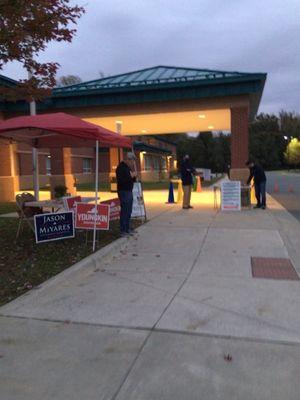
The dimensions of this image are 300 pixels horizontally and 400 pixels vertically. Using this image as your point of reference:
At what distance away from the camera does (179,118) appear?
26406mm

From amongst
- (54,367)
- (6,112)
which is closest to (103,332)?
(54,367)

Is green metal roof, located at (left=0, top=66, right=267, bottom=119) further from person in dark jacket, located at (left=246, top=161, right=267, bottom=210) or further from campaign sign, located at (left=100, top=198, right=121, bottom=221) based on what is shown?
campaign sign, located at (left=100, top=198, right=121, bottom=221)

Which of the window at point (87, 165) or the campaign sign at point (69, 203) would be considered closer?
the campaign sign at point (69, 203)

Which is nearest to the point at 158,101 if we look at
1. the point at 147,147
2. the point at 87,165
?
the point at 147,147

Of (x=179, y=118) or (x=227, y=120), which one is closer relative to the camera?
(x=179, y=118)

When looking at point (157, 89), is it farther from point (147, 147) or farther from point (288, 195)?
point (147, 147)

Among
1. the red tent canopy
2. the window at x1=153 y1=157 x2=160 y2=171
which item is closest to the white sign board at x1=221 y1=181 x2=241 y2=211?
the red tent canopy

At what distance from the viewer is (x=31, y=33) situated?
8398 mm

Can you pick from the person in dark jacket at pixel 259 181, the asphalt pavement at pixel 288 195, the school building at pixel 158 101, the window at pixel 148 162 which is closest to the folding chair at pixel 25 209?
the asphalt pavement at pixel 288 195

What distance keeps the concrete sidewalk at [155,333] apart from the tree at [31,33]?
3622 mm

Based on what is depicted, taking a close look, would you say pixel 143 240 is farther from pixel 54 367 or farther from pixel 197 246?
pixel 54 367

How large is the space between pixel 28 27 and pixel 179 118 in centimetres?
1855

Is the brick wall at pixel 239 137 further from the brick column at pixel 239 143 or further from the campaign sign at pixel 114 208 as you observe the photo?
the campaign sign at pixel 114 208

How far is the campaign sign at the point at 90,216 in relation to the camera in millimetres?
9664
